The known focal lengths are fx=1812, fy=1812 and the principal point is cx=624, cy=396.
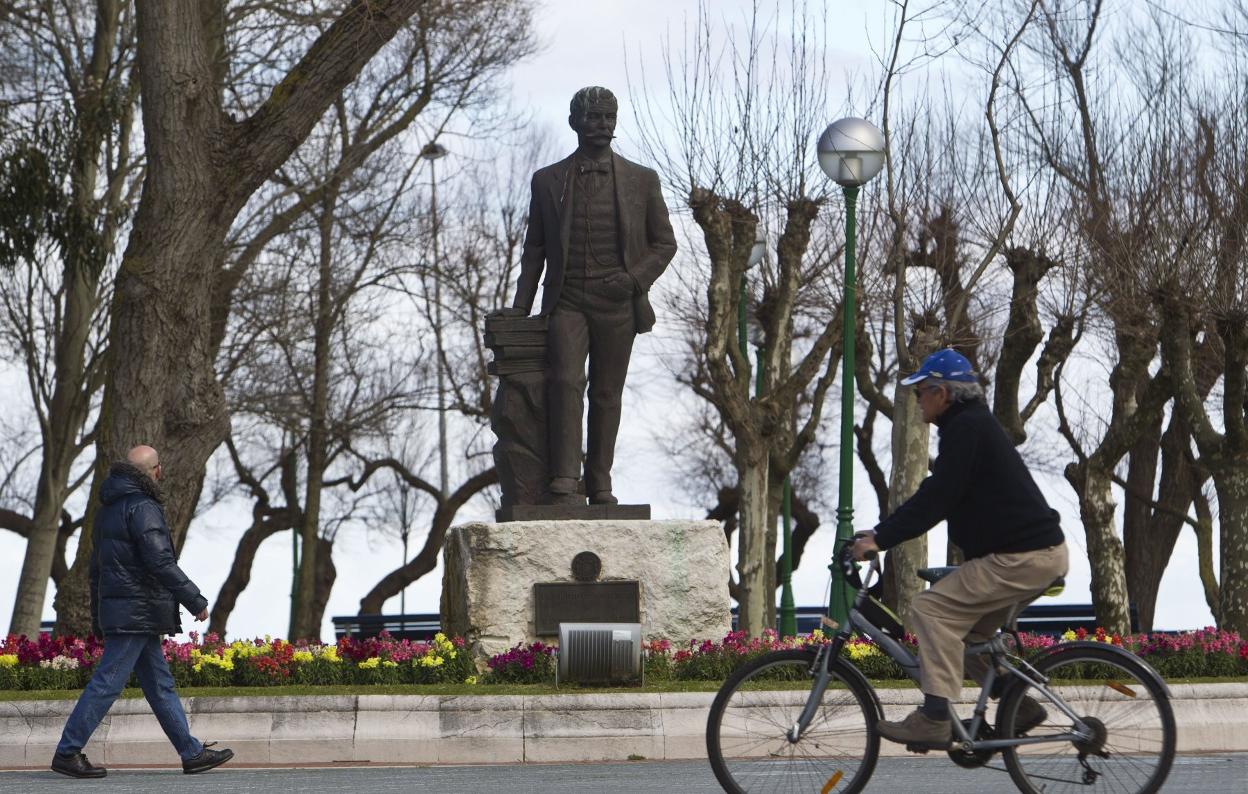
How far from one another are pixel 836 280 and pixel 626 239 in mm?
13821

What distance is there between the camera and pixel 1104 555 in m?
23.3

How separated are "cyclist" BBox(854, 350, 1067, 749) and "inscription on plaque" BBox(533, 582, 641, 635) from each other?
6.12 meters

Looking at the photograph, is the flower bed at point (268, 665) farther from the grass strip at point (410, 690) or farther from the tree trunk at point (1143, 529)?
the tree trunk at point (1143, 529)

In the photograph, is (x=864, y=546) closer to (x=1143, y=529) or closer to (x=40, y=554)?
(x=40, y=554)

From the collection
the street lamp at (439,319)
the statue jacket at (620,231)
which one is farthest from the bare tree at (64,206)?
the statue jacket at (620,231)

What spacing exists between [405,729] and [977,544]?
4973mm

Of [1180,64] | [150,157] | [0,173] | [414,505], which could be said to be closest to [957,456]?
[150,157]

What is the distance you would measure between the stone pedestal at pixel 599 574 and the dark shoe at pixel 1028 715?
6.10 m

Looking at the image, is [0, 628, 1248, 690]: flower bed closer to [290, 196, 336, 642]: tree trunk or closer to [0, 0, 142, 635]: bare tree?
[0, 0, 142, 635]: bare tree

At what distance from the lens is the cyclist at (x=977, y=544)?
7.00 m

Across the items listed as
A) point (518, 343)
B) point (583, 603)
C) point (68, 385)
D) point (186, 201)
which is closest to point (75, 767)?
point (583, 603)

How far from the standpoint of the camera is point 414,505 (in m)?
38.8

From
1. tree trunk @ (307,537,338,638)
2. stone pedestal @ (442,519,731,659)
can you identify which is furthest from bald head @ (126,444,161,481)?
tree trunk @ (307,537,338,638)

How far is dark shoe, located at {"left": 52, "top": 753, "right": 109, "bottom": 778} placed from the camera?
9.90 metres
